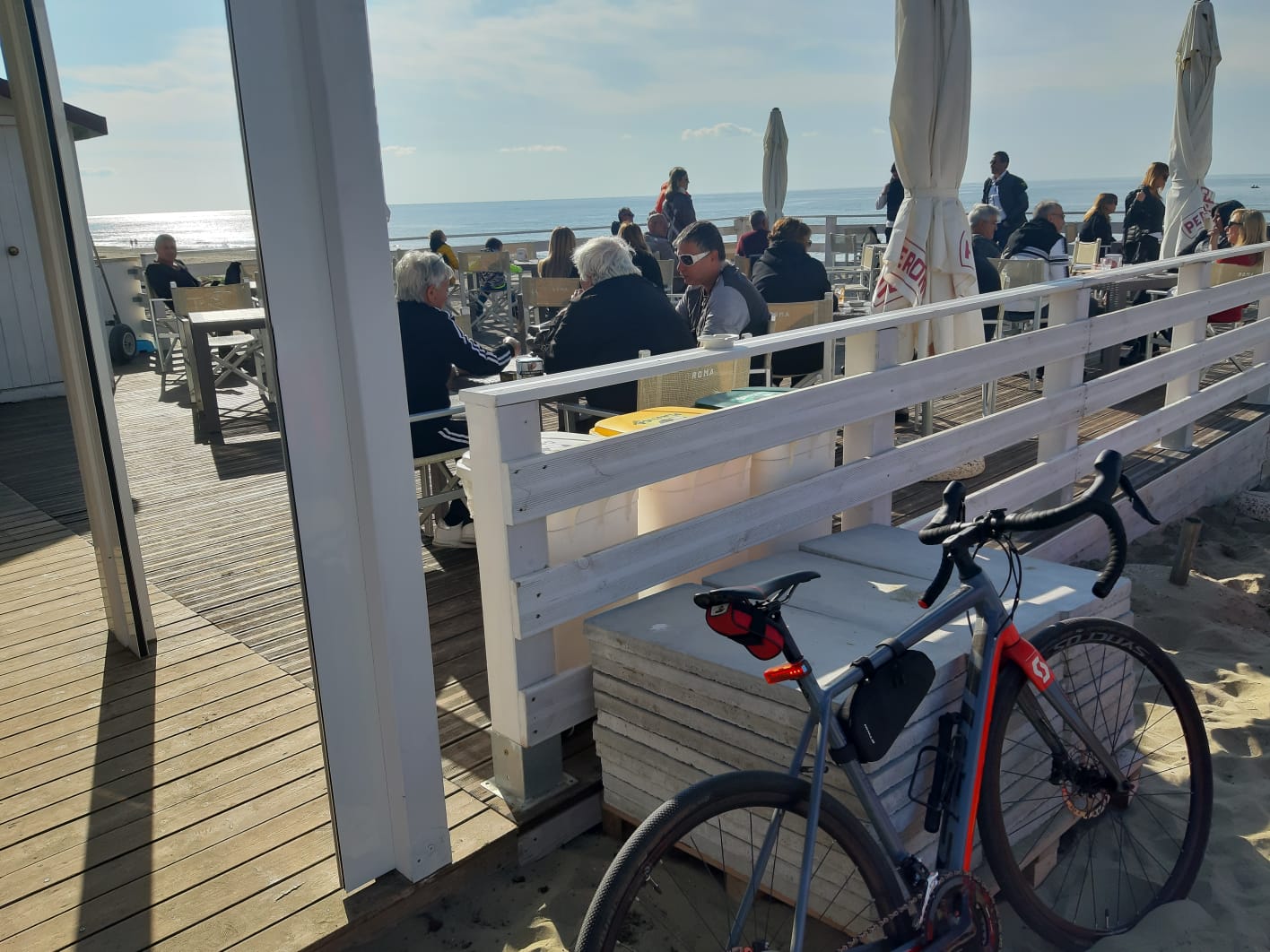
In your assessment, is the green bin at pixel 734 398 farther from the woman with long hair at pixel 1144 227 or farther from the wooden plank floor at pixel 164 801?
the woman with long hair at pixel 1144 227

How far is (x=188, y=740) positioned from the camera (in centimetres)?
293

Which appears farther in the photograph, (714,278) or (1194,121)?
(1194,121)

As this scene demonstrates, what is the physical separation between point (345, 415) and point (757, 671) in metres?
1.04

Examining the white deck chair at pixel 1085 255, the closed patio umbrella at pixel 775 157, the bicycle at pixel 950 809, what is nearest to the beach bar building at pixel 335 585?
the bicycle at pixel 950 809

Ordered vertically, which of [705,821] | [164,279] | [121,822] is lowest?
[121,822]

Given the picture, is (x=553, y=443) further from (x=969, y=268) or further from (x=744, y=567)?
(x=969, y=268)

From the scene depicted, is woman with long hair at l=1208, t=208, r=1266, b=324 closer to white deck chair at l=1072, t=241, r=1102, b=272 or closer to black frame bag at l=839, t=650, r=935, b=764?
white deck chair at l=1072, t=241, r=1102, b=272

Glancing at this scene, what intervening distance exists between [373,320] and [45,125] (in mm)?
1783

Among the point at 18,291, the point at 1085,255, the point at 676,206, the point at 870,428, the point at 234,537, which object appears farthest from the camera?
the point at 676,206

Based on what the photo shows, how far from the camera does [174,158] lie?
2057 mm

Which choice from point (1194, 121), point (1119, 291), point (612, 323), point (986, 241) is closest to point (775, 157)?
point (1194, 121)

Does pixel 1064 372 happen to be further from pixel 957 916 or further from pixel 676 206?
pixel 676 206

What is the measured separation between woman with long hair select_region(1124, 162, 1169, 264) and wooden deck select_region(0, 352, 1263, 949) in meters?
4.91

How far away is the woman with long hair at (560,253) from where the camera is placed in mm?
8289
